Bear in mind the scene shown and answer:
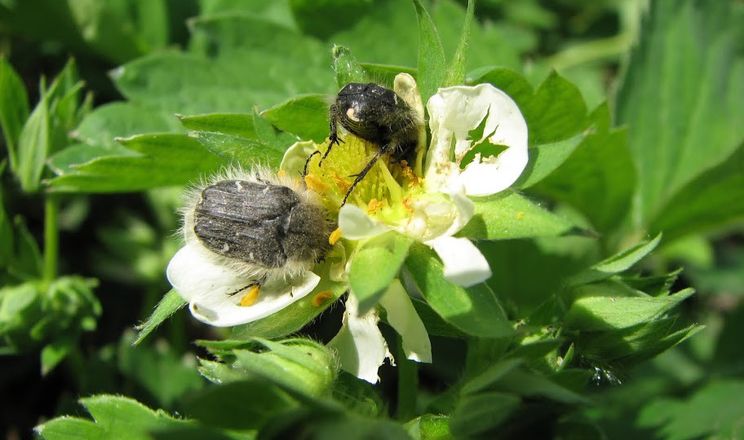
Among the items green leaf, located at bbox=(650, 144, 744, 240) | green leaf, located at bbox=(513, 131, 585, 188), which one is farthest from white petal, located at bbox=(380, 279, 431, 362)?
green leaf, located at bbox=(650, 144, 744, 240)

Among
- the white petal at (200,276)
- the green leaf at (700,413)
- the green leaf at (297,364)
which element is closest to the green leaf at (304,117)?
the white petal at (200,276)

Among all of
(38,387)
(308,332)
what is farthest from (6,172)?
(308,332)

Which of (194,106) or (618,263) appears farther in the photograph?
(194,106)

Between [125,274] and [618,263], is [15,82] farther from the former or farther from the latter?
[618,263]

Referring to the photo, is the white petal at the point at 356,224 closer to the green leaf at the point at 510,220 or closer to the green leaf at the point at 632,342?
the green leaf at the point at 510,220

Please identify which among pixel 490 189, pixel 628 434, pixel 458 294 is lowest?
pixel 628 434

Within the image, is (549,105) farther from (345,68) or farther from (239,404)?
(239,404)

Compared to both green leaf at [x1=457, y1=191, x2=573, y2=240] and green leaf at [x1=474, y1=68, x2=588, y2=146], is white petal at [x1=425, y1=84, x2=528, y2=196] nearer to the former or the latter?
green leaf at [x1=457, y1=191, x2=573, y2=240]

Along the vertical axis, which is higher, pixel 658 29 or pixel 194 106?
pixel 658 29
